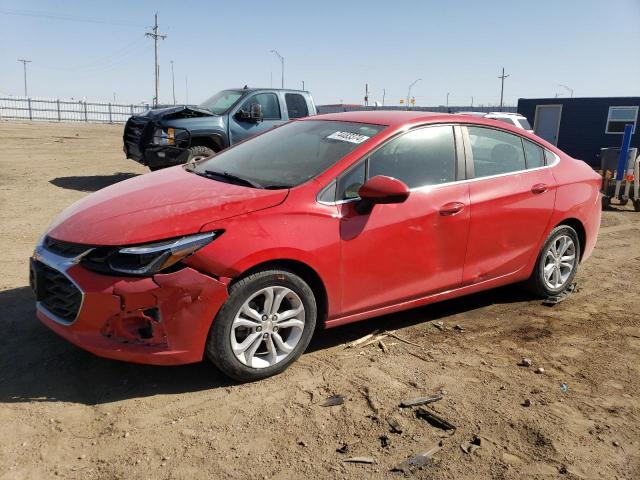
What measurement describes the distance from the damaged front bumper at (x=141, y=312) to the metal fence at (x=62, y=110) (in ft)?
144

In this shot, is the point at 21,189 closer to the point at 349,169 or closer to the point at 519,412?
the point at 349,169

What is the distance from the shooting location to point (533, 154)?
490cm

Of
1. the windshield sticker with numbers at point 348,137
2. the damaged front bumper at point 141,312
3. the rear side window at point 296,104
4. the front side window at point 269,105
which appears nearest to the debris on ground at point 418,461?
the damaged front bumper at point 141,312

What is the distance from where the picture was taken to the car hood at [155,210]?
3213mm

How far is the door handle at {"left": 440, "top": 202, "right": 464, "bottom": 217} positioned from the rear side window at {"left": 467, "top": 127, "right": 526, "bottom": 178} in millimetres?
374

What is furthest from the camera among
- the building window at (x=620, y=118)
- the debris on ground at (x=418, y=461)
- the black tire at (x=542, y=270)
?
the building window at (x=620, y=118)

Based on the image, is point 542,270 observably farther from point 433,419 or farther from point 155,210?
point 155,210

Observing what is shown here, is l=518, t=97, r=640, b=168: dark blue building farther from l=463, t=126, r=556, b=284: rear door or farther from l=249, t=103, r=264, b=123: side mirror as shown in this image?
l=463, t=126, r=556, b=284: rear door

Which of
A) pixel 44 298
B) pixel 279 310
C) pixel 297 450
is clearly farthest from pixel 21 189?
pixel 297 450

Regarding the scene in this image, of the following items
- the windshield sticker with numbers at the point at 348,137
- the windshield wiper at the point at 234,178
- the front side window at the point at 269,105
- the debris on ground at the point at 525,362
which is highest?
the front side window at the point at 269,105

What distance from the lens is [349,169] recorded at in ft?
12.4

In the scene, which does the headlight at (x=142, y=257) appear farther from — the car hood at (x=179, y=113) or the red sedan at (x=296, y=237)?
the car hood at (x=179, y=113)

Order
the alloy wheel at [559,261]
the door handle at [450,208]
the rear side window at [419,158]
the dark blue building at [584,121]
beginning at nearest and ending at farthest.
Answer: the rear side window at [419,158] < the door handle at [450,208] < the alloy wheel at [559,261] < the dark blue building at [584,121]

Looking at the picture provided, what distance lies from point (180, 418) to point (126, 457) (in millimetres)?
397
